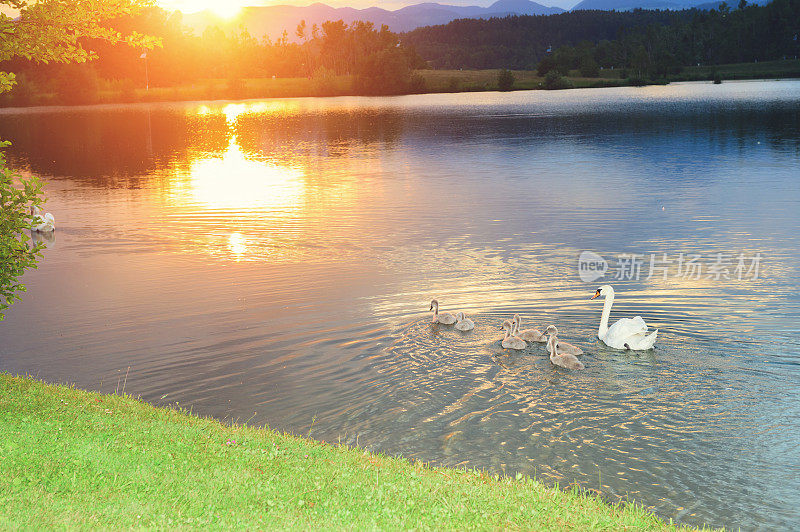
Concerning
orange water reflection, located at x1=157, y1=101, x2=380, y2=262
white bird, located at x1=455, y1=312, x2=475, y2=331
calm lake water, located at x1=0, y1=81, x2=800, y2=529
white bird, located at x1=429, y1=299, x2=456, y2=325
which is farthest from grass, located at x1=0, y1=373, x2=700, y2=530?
orange water reflection, located at x1=157, y1=101, x2=380, y2=262

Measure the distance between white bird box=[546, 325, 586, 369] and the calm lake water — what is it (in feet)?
0.64

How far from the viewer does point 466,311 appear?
683 inches

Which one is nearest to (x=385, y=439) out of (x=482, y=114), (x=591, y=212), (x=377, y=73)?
(x=591, y=212)

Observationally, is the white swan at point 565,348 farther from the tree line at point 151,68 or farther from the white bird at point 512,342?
the tree line at point 151,68

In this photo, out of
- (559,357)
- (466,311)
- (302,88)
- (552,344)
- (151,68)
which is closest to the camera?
(559,357)

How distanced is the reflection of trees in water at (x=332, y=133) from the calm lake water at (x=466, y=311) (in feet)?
43.1

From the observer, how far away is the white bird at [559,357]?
45.9 feet

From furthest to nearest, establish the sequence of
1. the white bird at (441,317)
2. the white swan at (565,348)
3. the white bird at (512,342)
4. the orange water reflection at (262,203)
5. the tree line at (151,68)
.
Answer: the tree line at (151,68)
the orange water reflection at (262,203)
the white bird at (441,317)
the white bird at (512,342)
the white swan at (565,348)

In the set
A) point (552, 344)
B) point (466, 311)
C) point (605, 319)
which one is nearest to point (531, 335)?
point (552, 344)

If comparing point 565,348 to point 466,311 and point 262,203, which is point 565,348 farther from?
point 262,203

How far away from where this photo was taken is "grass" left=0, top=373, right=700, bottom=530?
7.95m

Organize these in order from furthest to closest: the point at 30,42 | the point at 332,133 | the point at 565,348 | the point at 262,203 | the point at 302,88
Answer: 1. the point at 302,88
2. the point at 332,133
3. the point at 262,203
4. the point at 565,348
5. the point at 30,42

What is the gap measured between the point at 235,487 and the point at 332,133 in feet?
220

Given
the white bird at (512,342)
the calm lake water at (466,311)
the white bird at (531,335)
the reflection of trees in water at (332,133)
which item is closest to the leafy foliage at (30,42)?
the calm lake water at (466,311)
